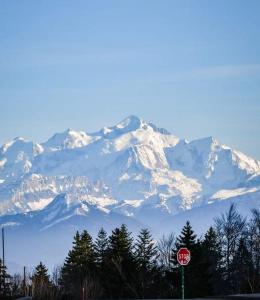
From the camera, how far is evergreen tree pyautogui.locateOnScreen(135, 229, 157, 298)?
349 ft

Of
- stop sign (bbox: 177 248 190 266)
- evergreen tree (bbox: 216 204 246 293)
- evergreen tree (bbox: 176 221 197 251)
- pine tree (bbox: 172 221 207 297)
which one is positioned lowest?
stop sign (bbox: 177 248 190 266)

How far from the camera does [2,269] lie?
121 metres

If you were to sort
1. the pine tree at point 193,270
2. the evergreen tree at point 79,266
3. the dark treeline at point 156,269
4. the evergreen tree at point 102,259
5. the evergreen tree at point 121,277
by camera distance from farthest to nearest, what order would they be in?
the evergreen tree at point 79,266
the evergreen tree at point 102,259
the evergreen tree at point 121,277
the dark treeline at point 156,269
the pine tree at point 193,270

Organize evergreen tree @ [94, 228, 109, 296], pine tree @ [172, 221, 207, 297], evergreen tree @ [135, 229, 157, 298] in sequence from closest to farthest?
1. pine tree @ [172, 221, 207, 297]
2. evergreen tree @ [135, 229, 157, 298]
3. evergreen tree @ [94, 228, 109, 296]

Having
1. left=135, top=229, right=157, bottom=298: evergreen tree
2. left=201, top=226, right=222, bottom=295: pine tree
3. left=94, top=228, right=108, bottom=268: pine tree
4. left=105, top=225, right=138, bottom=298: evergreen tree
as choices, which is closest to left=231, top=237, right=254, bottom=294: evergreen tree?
left=201, top=226, right=222, bottom=295: pine tree

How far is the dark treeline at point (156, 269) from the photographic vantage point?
319 feet

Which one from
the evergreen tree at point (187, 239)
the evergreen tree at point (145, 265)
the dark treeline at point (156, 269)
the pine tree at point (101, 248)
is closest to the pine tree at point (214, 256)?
the dark treeline at point (156, 269)

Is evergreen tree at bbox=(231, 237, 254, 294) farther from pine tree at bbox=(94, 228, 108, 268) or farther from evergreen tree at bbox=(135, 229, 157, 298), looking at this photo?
pine tree at bbox=(94, 228, 108, 268)

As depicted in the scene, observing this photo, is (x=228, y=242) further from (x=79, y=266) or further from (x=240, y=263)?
(x=79, y=266)

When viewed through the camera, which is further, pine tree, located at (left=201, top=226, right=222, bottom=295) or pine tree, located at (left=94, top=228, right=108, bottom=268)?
pine tree, located at (left=94, top=228, right=108, bottom=268)

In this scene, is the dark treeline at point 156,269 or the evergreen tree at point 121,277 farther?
the evergreen tree at point 121,277

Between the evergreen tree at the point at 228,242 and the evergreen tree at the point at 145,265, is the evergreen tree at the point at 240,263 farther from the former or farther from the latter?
the evergreen tree at the point at 145,265

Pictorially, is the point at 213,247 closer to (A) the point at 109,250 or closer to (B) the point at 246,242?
(B) the point at 246,242

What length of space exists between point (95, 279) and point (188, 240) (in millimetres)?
15194
